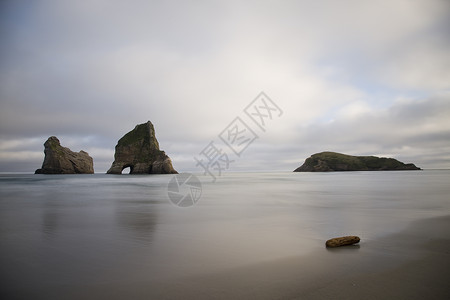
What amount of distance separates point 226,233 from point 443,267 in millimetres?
5511

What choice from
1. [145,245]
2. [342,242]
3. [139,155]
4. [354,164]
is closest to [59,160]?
→ [139,155]

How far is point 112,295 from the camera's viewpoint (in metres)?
3.79

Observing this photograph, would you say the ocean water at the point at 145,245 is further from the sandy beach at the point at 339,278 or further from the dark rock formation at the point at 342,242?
the sandy beach at the point at 339,278

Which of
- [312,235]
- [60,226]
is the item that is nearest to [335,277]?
[312,235]

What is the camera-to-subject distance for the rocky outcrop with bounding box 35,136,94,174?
334ft

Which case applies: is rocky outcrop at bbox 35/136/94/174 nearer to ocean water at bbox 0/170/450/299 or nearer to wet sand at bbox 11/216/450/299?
ocean water at bbox 0/170/450/299

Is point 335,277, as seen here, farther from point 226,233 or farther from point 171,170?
point 171,170

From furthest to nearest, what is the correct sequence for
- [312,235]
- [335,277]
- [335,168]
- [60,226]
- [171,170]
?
[335,168]
[171,170]
[60,226]
[312,235]
[335,277]

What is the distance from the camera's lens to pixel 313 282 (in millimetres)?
4113

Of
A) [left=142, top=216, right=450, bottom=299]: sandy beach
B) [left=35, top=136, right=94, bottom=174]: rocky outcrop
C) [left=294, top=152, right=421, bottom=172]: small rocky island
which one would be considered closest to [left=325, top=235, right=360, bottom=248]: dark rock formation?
[left=142, top=216, right=450, bottom=299]: sandy beach

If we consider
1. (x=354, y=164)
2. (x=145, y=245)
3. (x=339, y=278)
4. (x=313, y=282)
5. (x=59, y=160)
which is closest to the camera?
(x=313, y=282)

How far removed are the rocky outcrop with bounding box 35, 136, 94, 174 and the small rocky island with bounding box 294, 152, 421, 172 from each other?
15199 centimetres

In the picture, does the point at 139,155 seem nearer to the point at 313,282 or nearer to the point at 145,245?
the point at 145,245

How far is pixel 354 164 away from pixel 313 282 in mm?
194375
